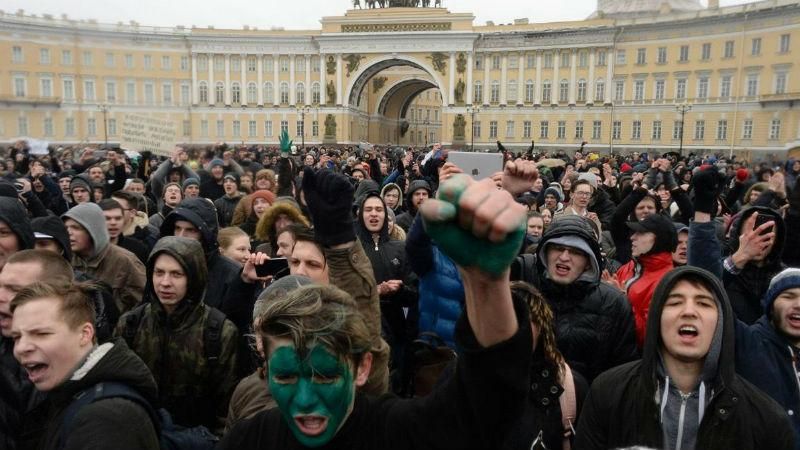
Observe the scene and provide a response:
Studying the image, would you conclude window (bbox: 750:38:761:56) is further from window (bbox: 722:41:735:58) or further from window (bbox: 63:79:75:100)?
window (bbox: 63:79:75:100)

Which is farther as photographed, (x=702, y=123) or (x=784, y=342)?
(x=702, y=123)

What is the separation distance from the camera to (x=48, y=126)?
5159 centimetres

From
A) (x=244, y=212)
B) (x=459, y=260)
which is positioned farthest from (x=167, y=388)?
(x=244, y=212)

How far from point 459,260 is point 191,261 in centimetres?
240

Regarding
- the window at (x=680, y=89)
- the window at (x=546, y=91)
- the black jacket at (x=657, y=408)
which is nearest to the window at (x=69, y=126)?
the window at (x=546, y=91)

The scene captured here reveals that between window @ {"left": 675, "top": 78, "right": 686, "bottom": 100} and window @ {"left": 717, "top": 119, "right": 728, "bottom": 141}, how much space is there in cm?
364

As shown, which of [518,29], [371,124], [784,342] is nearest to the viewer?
[784,342]

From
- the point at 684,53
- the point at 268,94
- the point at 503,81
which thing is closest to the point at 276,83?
the point at 268,94

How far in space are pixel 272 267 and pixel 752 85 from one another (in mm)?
51156

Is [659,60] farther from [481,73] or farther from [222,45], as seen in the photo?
[222,45]

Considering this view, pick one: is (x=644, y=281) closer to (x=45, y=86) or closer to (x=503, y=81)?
(x=503, y=81)

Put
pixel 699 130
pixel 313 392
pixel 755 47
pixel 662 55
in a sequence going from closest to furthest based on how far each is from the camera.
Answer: pixel 313 392, pixel 755 47, pixel 699 130, pixel 662 55

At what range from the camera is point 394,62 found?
5462cm

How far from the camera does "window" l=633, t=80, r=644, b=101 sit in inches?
1954
